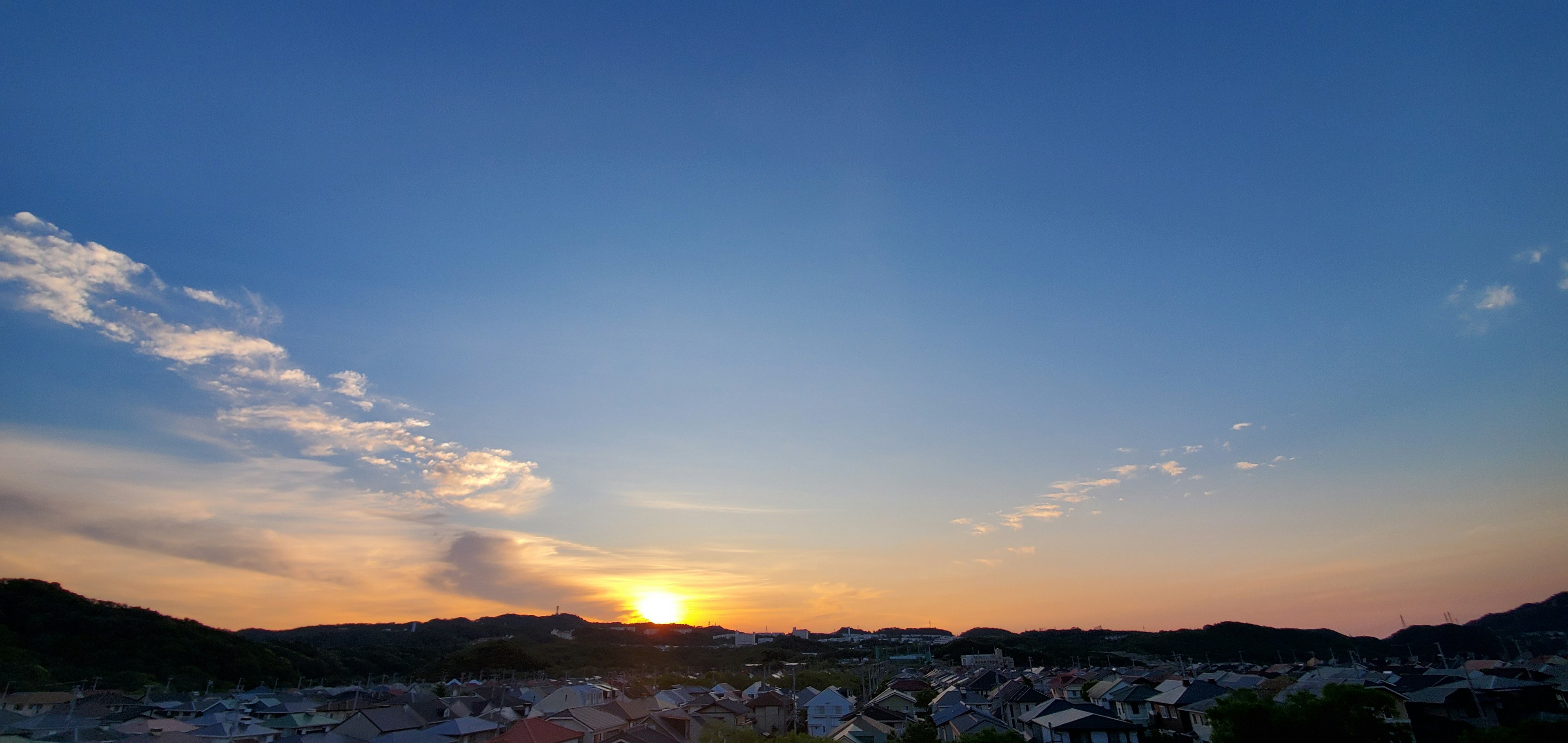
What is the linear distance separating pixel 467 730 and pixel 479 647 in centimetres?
7901

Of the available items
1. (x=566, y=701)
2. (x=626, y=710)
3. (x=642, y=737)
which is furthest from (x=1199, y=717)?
(x=566, y=701)

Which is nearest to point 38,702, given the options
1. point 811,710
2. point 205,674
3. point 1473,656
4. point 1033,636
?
point 205,674

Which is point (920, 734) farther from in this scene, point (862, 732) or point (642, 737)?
point (642, 737)

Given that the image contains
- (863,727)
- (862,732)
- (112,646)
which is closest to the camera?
(862,732)

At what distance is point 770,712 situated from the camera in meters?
46.7

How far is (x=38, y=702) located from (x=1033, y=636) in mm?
186532

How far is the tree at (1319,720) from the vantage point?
21.6 meters

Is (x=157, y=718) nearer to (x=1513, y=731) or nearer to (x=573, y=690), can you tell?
(x=573, y=690)

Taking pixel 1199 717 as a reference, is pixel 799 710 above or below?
below

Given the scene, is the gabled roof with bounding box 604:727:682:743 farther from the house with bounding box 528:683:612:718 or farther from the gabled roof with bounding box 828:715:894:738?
the house with bounding box 528:683:612:718

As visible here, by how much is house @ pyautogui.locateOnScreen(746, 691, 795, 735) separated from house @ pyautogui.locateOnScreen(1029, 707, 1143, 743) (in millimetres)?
19827

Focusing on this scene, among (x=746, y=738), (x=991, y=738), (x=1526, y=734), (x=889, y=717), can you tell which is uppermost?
(x=1526, y=734)

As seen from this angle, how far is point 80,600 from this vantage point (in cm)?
7350

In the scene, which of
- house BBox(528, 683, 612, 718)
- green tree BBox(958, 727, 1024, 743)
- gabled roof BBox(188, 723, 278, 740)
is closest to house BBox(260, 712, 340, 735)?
gabled roof BBox(188, 723, 278, 740)
